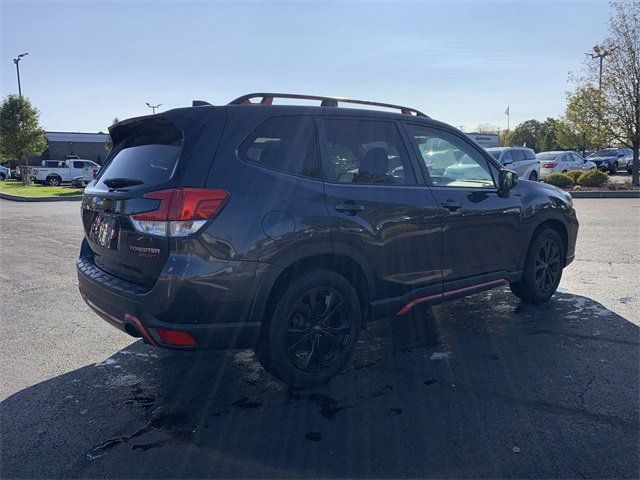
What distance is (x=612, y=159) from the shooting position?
1399 inches

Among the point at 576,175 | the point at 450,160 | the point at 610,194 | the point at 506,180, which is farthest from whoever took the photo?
the point at 576,175

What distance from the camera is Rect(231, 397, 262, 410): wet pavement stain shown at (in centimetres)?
337

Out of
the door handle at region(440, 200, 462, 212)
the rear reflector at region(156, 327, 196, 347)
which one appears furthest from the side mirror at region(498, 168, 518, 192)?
the rear reflector at region(156, 327, 196, 347)

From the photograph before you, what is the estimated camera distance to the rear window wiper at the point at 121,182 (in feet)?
11.2

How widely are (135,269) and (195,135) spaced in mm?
931

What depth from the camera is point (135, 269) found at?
10.8ft

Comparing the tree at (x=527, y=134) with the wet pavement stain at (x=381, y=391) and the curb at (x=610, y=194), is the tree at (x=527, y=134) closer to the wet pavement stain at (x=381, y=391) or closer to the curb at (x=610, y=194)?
the curb at (x=610, y=194)

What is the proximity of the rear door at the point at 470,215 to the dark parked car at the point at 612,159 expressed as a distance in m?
34.7

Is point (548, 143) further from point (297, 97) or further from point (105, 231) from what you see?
point (105, 231)

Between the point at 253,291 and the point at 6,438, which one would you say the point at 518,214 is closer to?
the point at 253,291

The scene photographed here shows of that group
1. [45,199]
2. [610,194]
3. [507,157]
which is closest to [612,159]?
[610,194]

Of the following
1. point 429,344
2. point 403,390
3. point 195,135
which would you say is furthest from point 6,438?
point 429,344

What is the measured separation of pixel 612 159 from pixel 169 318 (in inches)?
1538

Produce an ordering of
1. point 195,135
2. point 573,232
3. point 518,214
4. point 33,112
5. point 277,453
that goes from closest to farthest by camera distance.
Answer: point 277,453, point 195,135, point 518,214, point 573,232, point 33,112
